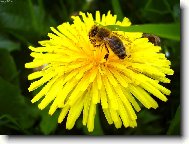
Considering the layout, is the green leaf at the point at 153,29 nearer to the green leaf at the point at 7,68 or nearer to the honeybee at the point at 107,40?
the honeybee at the point at 107,40

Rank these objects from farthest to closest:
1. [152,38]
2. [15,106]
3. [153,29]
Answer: [15,106], [152,38], [153,29]

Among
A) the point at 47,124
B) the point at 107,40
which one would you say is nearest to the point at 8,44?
the point at 47,124

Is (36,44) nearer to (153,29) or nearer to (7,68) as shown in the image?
(7,68)

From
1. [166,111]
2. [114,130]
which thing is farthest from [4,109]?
[166,111]

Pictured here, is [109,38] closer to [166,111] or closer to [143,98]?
[143,98]

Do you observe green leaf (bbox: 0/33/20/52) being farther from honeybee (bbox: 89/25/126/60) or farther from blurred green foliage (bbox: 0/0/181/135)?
honeybee (bbox: 89/25/126/60)
